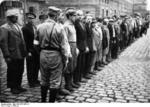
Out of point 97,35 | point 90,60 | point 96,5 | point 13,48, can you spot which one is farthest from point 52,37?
point 96,5

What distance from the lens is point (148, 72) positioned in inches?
247

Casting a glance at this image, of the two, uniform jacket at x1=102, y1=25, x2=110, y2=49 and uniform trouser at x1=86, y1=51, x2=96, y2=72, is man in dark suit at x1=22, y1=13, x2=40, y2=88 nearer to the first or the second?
uniform trouser at x1=86, y1=51, x2=96, y2=72

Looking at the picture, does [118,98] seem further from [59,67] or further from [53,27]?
[53,27]

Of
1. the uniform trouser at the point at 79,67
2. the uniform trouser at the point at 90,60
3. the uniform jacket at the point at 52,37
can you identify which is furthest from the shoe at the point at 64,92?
the uniform trouser at the point at 90,60

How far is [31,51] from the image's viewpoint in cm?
470

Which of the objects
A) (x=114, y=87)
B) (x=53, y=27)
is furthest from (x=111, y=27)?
(x=53, y=27)

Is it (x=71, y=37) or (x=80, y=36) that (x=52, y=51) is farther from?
(x=80, y=36)

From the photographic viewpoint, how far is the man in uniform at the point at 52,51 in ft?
11.1

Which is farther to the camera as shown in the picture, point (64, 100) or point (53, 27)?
point (64, 100)

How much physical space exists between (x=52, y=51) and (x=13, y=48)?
3.68ft

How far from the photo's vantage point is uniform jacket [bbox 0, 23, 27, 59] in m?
4.07

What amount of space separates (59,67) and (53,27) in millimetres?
577

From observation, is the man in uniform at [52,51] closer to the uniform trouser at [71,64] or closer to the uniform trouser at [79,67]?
the uniform trouser at [71,64]

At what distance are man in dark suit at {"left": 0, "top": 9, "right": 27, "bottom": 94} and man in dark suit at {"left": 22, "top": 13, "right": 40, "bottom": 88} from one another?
0.93ft
